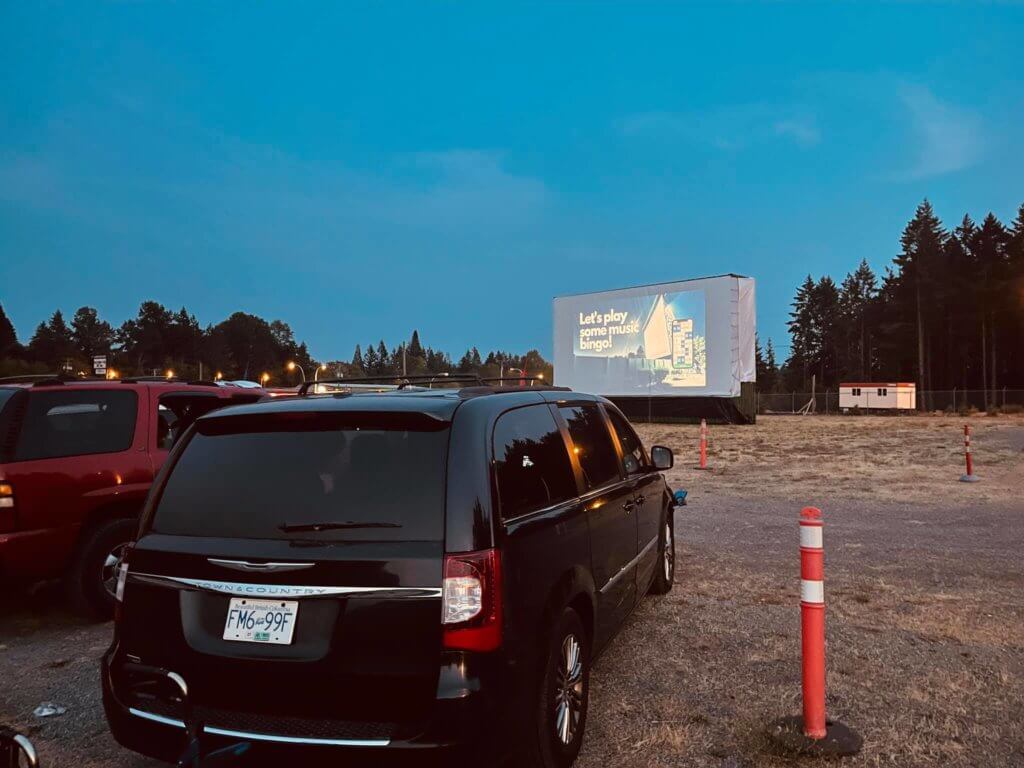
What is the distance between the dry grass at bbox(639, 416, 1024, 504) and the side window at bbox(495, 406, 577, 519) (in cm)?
980

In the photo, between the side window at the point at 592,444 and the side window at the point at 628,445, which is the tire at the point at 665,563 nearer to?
the side window at the point at 628,445

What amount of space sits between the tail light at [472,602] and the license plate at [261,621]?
20.9 inches

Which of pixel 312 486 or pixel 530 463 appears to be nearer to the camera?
pixel 312 486

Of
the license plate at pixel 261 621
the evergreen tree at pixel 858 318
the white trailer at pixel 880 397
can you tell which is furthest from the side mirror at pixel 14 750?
the evergreen tree at pixel 858 318

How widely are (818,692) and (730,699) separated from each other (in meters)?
0.69

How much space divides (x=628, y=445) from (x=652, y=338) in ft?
112

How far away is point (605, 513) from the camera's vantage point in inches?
152

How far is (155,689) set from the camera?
2629 millimetres

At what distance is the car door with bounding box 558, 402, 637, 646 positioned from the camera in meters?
3.69

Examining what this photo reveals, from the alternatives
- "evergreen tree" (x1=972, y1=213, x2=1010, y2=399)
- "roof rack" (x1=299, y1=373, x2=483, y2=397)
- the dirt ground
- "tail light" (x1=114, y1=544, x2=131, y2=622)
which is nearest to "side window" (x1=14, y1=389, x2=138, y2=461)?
the dirt ground

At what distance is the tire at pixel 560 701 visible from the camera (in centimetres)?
271

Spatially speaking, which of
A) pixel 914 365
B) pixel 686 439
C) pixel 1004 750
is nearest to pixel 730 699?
pixel 1004 750

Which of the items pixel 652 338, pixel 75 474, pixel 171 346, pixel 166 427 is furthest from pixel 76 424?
pixel 171 346

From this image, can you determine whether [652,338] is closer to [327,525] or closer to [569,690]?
[569,690]
